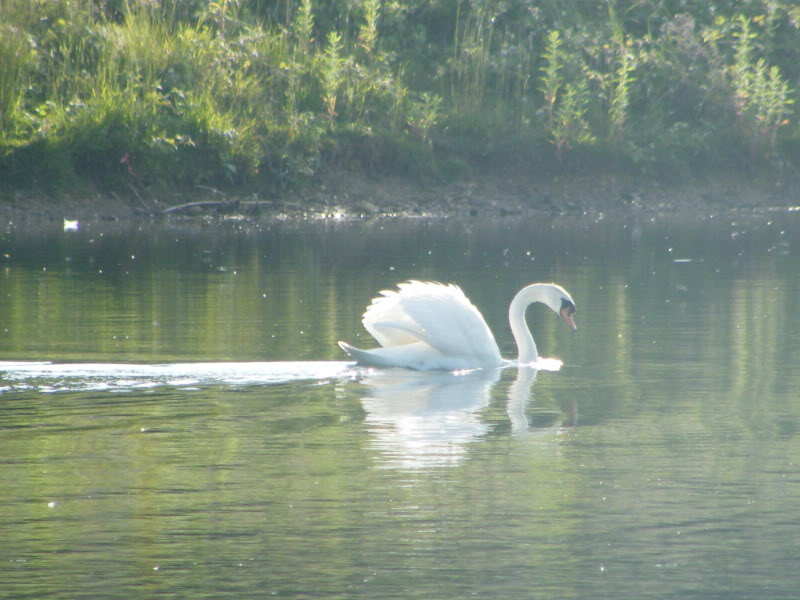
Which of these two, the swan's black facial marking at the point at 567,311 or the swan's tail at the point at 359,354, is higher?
the swan's black facial marking at the point at 567,311

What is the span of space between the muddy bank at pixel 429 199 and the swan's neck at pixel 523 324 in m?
10.1

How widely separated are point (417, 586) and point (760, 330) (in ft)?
21.7

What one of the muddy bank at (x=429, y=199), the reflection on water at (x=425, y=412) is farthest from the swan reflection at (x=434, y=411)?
the muddy bank at (x=429, y=199)

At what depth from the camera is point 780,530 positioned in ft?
19.3

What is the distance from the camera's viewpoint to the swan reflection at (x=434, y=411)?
7.22m

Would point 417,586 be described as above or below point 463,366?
below

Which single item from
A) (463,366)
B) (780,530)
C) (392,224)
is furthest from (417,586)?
(392,224)

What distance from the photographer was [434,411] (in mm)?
8336

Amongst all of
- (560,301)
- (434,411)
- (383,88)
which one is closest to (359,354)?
(434,411)

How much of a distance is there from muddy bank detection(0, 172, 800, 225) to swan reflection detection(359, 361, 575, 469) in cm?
1113

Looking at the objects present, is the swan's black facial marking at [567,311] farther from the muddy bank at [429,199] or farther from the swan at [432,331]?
the muddy bank at [429,199]

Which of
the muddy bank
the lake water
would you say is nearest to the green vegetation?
the muddy bank

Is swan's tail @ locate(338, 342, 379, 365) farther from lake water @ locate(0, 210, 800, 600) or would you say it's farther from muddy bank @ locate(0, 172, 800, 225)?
muddy bank @ locate(0, 172, 800, 225)

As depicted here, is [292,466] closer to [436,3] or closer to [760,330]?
[760,330]
